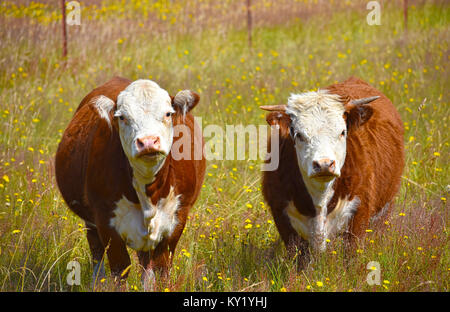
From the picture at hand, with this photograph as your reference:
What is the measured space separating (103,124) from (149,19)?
A: 8676mm

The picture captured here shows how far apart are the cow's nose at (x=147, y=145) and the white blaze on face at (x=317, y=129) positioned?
1029 millimetres

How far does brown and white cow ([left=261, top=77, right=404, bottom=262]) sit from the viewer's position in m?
4.29

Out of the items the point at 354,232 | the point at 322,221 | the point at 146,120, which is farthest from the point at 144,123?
the point at 354,232

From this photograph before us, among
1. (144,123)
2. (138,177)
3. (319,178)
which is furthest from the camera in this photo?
(319,178)

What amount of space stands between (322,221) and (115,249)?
4.80 ft

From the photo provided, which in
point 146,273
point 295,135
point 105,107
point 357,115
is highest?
point 105,107

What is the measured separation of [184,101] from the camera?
4.17 meters

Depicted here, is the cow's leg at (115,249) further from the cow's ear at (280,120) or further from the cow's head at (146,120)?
the cow's ear at (280,120)

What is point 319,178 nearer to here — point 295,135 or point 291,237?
point 295,135

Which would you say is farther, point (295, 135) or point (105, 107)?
point (295, 135)

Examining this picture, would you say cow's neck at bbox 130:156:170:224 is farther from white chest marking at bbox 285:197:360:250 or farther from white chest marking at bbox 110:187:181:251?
white chest marking at bbox 285:197:360:250

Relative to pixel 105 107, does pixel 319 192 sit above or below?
below

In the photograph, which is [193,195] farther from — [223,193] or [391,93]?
[391,93]

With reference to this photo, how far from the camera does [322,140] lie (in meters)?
4.17
